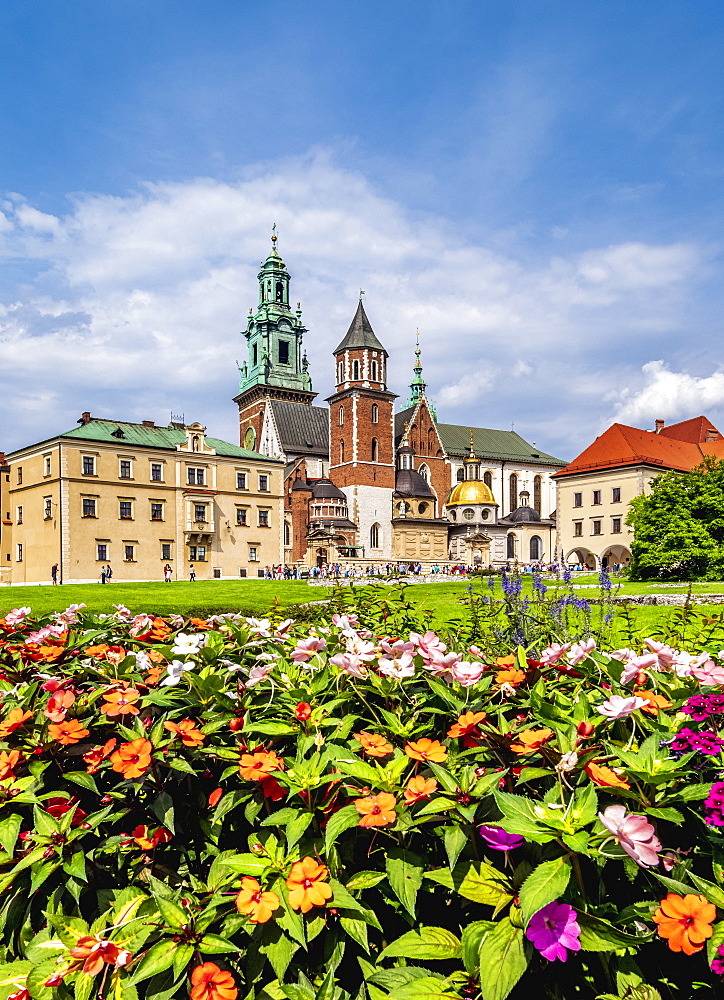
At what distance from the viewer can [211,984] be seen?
1.56 m

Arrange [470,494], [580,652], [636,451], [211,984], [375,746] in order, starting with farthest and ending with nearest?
[470,494] < [636,451] < [580,652] < [375,746] < [211,984]

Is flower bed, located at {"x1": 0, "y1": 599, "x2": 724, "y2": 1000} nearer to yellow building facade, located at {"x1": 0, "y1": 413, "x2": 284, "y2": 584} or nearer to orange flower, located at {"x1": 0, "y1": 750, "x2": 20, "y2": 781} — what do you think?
orange flower, located at {"x1": 0, "y1": 750, "x2": 20, "y2": 781}

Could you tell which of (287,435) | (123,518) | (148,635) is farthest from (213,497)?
(148,635)

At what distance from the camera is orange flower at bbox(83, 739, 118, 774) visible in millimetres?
2256

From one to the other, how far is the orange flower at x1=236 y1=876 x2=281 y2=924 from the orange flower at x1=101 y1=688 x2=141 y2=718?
3.03 feet

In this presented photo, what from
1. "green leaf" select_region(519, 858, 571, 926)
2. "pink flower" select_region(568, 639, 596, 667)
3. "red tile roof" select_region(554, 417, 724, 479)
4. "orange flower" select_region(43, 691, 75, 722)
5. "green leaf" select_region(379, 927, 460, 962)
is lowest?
"green leaf" select_region(379, 927, 460, 962)

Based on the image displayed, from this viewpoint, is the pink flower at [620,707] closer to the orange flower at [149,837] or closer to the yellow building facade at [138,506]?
the orange flower at [149,837]

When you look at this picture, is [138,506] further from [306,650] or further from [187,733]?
[187,733]

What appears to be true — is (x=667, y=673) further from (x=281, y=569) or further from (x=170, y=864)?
(x=281, y=569)

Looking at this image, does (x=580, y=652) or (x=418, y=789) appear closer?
(x=418, y=789)

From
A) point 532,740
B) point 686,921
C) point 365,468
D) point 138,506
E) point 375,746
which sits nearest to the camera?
point 686,921

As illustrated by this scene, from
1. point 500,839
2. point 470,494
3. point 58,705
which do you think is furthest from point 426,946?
point 470,494

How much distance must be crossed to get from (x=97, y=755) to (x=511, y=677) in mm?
1501

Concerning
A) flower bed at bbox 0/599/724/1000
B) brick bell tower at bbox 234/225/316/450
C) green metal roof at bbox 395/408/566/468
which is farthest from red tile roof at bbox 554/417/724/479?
flower bed at bbox 0/599/724/1000
